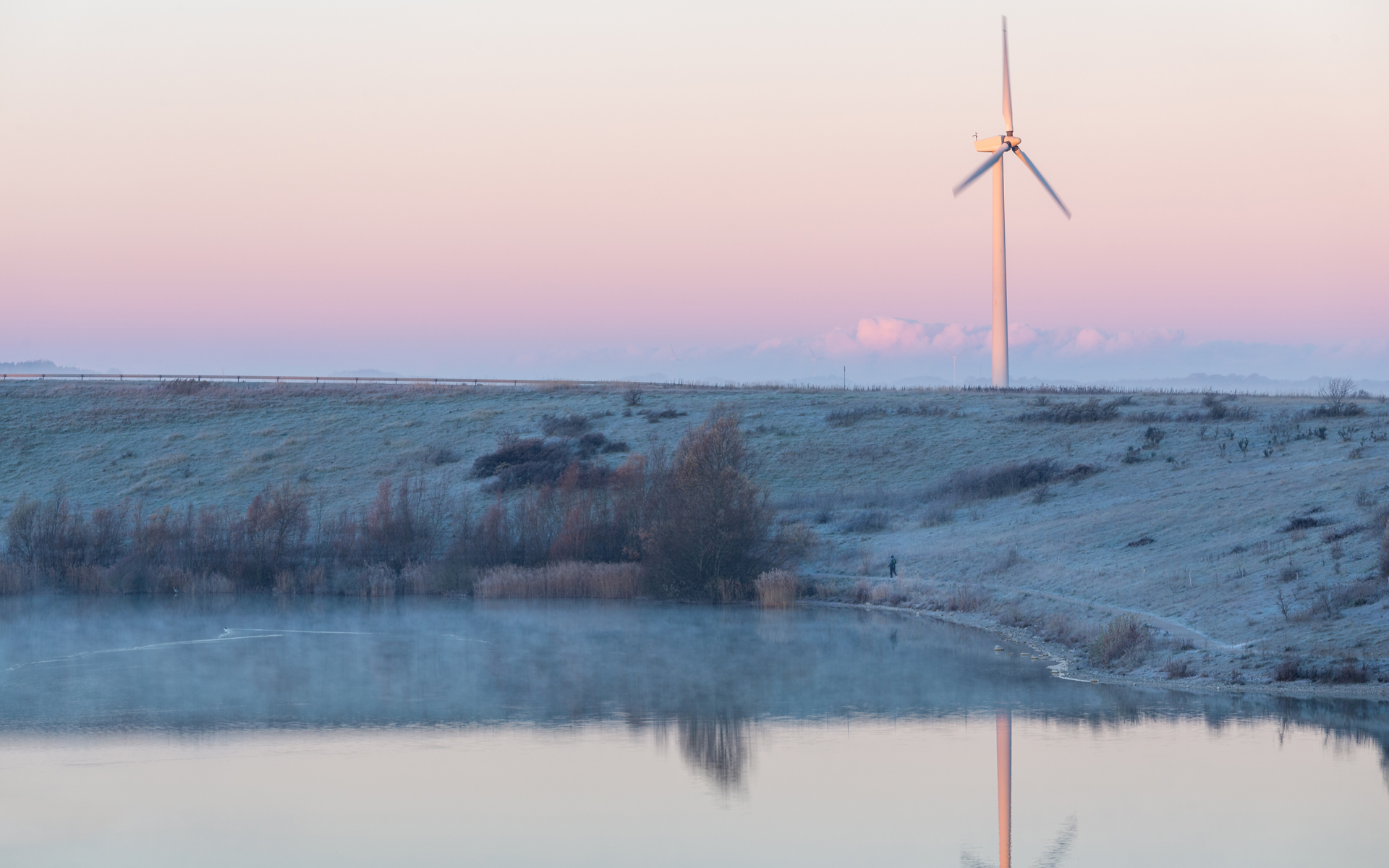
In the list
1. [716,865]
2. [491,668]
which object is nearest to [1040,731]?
[716,865]

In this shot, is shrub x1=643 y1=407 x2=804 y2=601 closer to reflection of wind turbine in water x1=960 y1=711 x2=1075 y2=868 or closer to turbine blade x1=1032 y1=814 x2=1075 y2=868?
reflection of wind turbine in water x1=960 y1=711 x2=1075 y2=868

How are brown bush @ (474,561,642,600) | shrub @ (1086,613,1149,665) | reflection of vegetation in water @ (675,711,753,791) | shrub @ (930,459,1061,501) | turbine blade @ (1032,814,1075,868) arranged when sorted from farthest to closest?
1. shrub @ (930,459,1061,501)
2. brown bush @ (474,561,642,600)
3. shrub @ (1086,613,1149,665)
4. reflection of vegetation in water @ (675,711,753,791)
5. turbine blade @ (1032,814,1075,868)

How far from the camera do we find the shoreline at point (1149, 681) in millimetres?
21188

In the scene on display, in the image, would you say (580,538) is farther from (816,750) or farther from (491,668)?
(816,750)

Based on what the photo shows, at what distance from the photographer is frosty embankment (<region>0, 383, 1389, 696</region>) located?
2558 cm

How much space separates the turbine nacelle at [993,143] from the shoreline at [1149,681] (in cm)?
3795

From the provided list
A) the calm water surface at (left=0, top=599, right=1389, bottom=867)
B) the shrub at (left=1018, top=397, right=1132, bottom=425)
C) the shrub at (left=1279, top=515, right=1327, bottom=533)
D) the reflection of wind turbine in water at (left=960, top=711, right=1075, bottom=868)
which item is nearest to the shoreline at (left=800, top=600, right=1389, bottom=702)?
the calm water surface at (left=0, top=599, right=1389, bottom=867)

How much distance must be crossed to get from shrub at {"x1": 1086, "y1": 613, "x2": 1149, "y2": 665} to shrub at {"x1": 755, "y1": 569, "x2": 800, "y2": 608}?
13.8 m

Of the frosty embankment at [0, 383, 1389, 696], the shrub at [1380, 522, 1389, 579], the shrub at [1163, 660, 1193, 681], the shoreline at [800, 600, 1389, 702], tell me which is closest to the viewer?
the shoreline at [800, 600, 1389, 702]

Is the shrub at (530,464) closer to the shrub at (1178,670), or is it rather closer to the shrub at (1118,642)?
the shrub at (1118,642)

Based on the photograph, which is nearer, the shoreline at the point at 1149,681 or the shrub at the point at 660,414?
the shoreline at the point at 1149,681

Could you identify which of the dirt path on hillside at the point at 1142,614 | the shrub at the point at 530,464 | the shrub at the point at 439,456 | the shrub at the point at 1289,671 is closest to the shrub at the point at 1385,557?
the dirt path on hillside at the point at 1142,614

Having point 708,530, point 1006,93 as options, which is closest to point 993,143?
point 1006,93

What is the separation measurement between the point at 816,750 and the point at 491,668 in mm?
9784
